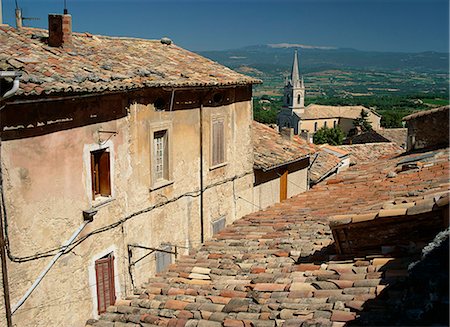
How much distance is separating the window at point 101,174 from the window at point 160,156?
1860mm

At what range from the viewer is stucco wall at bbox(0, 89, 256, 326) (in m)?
8.80

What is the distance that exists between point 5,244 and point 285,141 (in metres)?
13.8

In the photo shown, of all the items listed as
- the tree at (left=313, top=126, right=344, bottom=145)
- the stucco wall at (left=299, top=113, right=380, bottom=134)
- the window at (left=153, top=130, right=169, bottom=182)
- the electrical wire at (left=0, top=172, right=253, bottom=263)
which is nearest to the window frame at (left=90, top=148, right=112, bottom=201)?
the electrical wire at (left=0, top=172, right=253, bottom=263)

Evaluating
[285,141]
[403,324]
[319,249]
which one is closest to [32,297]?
[319,249]

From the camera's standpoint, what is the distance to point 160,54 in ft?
48.9

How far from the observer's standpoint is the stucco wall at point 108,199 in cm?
880

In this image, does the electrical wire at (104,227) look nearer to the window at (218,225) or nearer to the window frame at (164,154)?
the window frame at (164,154)

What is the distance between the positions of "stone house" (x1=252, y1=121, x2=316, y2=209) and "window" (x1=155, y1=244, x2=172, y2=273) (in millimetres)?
4967

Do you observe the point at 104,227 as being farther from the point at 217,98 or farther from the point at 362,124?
the point at 362,124

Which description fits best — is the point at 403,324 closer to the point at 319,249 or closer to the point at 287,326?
the point at 287,326

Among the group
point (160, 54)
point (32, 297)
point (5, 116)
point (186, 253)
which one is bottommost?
point (186, 253)

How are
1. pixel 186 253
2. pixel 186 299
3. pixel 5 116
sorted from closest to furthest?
pixel 5 116 < pixel 186 299 < pixel 186 253

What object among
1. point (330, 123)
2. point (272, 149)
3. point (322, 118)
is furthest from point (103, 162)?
point (330, 123)

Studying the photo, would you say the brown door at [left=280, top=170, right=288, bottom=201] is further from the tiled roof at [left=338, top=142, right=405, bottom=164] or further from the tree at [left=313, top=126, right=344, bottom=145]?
the tree at [left=313, top=126, right=344, bottom=145]
